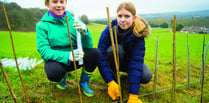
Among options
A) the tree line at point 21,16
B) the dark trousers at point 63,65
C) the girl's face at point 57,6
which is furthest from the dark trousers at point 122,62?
the girl's face at point 57,6

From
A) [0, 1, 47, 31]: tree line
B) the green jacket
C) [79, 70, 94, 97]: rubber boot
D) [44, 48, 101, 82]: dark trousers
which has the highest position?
[0, 1, 47, 31]: tree line

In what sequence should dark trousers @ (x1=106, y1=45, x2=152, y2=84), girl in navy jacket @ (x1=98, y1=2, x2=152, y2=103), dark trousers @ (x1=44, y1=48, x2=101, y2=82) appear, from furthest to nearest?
1. dark trousers @ (x1=106, y1=45, x2=152, y2=84)
2. girl in navy jacket @ (x1=98, y1=2, x2=152, y2=103)
3. dark trousers @ (x1=44, y1=48, x2=101, y2=82)

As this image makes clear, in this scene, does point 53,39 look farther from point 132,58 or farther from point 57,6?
point 132,58

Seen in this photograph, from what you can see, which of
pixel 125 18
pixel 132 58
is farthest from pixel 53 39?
pixel 132 58

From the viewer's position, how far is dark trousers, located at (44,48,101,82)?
4.70 ft

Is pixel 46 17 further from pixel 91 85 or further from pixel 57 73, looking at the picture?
pixel 91 85

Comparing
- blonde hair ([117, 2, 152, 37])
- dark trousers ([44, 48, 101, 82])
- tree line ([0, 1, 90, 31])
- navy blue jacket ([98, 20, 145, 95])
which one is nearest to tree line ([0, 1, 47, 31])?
tree line ([0, 1, 90, 31])

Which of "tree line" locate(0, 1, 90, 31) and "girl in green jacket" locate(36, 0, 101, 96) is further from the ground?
"tree line" locate(0, 1, 90, 31)

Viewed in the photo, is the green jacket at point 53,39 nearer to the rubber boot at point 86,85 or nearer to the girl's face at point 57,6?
the girl's face at point 57,6

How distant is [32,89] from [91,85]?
0.82m

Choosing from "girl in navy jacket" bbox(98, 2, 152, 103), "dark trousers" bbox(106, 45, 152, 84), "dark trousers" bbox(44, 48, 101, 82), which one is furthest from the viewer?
"dark trousers" bbox(106, 45, 152, 84)

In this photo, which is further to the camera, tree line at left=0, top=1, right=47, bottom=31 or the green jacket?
tree line at left=0, top=1, right=47, bottom=31

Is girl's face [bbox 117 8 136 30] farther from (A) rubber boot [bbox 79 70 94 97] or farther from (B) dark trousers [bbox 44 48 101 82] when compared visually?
(A) rubber boot [bbox 79 70 94 97]

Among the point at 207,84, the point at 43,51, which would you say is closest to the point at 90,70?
the point at 43,51
